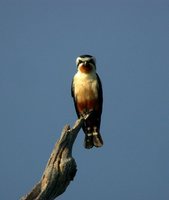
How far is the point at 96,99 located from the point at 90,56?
3.51 ft

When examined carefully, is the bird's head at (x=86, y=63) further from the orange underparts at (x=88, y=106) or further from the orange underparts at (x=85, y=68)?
the orange underparts at (x=88, y=106)

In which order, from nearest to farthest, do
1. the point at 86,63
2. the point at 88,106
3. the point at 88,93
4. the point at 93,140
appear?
the point at 86,63 < the point at 88,93 < the point at 88,106 < the point at 93,140

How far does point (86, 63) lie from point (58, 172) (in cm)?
470

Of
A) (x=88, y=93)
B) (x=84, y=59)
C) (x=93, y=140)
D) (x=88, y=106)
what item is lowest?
(x=93, y=140)

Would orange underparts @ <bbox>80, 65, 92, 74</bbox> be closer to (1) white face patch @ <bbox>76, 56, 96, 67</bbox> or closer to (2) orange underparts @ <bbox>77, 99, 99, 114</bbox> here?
(1) white face patch @ <bbox>76, 56, 96, 67</bbox>

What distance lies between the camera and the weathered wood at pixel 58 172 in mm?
11469

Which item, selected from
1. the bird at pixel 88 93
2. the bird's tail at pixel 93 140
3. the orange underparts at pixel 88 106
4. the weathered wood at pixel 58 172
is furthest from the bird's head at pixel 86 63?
the weathered wood at pixel 58 172

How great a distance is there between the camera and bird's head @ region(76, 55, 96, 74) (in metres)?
15.9

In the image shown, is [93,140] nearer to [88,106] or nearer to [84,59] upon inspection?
[88,106]

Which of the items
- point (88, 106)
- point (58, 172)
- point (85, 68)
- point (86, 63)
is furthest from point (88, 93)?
point (58, 172)

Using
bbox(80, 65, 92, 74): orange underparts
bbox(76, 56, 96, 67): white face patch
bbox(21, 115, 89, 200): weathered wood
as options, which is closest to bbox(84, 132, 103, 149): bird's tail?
bbox(80, 65, 92, 74): orange underparts

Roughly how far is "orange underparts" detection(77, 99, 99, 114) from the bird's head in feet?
2.46

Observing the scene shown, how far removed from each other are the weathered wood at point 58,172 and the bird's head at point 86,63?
12.6 ft

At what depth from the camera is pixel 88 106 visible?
53.1 ft
